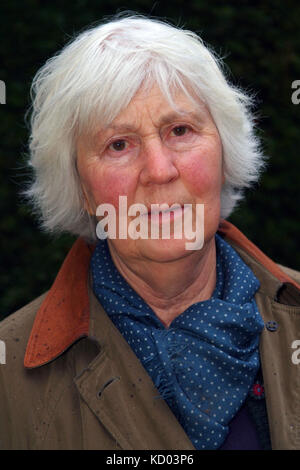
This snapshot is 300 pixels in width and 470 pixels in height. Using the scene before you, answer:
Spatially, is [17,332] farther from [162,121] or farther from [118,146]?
[162,121]

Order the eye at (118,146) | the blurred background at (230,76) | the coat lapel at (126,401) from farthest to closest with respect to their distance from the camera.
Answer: the blurred background at (230,76), the eye at (118,146), the coat lapel at (126,401)

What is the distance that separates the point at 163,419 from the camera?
2.08 metres

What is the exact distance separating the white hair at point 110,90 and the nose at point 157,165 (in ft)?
0.53

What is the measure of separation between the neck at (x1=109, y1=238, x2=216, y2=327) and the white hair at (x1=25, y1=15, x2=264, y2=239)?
1.09 feet

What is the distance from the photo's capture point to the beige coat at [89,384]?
2.07m

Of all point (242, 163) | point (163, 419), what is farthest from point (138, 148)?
point (163, 419)

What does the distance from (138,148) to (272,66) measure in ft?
6.47

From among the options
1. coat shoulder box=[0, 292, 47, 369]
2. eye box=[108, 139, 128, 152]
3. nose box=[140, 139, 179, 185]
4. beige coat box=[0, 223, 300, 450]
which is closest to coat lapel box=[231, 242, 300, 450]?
beige coat box=[0, 223, 300, 450]

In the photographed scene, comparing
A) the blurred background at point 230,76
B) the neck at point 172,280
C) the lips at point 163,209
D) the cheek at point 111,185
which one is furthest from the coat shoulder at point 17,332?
the blurred background at point 230,76

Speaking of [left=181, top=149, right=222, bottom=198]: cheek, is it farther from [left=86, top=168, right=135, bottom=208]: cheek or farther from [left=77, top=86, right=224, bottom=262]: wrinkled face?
[left=86, top=168, right=135, bottom=208]: cheek

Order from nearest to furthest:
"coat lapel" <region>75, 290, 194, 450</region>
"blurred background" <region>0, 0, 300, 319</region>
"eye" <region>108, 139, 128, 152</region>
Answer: "coat lapel" <region>75, 290, 194, 450</region>
"eye" <region>108, 139, 128, 152</region>
"blurred background" <region>0, 0, 300, 319</region>

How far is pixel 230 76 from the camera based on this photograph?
3.73 meters

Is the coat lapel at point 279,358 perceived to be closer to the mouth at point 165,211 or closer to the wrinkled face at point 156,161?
the wrinkled face at point 156,161

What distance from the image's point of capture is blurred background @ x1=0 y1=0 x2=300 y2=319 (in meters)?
3.59
